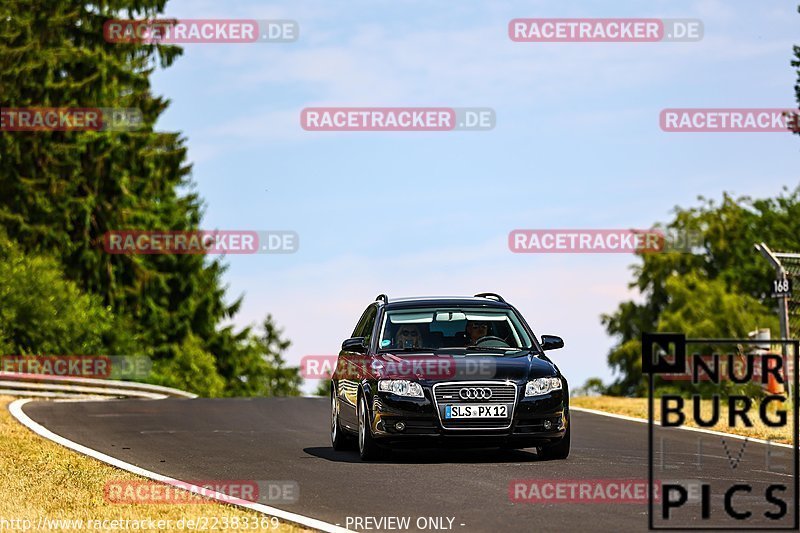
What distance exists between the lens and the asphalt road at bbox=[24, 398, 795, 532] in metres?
11.5

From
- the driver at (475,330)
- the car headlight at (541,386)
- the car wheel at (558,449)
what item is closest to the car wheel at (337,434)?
the driver at (475,330)

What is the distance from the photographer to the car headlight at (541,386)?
619 inches

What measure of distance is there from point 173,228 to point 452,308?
5233 cm

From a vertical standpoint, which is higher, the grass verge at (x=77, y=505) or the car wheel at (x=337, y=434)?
the car wheel at (x=337, y=434)

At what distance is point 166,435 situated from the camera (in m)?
20.2

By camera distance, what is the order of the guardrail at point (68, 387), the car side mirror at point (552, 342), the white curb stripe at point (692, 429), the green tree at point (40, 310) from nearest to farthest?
1. the car side mirror at point (552, 342)
2. the white curb stripe at point (692, 429)
3. the guardrail at point (68, 387)
4. the green tree at point (40, 310)

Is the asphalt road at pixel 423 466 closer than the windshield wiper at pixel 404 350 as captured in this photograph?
Yes

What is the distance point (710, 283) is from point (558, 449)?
62.7 m

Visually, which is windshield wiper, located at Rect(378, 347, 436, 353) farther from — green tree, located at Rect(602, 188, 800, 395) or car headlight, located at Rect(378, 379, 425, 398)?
green tree, located at Rect(602, 188, 800, 395)

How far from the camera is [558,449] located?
1612 centimetres

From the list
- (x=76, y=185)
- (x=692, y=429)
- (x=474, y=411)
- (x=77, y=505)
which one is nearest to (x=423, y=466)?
(x=474, y=411)

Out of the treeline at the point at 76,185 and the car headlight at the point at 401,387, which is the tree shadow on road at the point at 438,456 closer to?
the car headlight at the point at 401,387

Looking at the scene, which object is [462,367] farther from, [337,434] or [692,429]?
[692,429]

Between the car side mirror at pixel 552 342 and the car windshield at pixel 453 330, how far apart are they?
229mm
